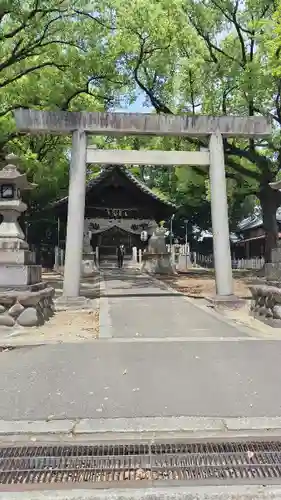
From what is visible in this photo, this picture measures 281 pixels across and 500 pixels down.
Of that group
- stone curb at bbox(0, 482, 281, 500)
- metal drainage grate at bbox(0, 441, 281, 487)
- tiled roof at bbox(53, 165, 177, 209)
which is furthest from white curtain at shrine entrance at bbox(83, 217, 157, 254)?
stone curb at bbox(0, 482, 281, 500)

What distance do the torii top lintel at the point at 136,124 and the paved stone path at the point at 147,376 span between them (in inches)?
236

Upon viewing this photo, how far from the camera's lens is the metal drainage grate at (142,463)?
320 cm

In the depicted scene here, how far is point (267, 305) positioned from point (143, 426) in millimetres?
5930

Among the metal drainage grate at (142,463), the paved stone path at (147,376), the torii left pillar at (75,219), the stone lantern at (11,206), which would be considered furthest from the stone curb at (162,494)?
the torii left pillar at (75,219)

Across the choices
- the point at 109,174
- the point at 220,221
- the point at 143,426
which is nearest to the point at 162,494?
the point at 143,426

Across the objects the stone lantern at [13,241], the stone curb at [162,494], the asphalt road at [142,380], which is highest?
the stone lantern at [13,241]

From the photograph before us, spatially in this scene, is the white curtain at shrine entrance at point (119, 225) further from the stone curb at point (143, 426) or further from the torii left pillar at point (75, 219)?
the stone curb at point (143, 426)

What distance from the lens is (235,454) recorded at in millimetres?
3529

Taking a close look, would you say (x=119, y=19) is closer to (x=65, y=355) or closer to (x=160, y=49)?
(x=160, y=49)

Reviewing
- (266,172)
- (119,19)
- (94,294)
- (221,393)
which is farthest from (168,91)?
(221,393)

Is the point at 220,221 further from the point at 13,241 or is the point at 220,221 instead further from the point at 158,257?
the point at 158,257

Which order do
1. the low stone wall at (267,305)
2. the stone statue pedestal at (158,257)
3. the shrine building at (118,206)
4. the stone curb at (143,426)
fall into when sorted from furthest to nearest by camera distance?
the shrine building at (118,206) < the stone statue pedestal at (158,257) < the low stone wall at (267,305) < the stone curb at (143,426)

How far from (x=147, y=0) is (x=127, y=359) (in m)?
13.7

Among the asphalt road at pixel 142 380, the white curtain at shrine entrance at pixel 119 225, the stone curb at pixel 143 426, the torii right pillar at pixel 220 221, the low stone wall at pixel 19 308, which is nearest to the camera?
the stone curb at pixel 143 426
